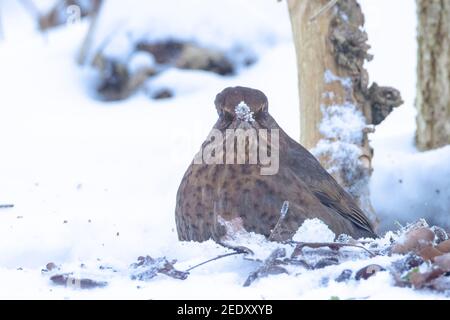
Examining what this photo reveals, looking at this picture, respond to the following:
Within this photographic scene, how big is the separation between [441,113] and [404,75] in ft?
6.70

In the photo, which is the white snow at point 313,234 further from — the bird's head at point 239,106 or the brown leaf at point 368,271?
the bird's head at point 239,106

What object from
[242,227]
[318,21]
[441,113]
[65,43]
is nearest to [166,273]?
[242,227]

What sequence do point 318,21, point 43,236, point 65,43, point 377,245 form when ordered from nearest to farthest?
point 377,245 → point 43,236 → point 318,21 → point 65,43

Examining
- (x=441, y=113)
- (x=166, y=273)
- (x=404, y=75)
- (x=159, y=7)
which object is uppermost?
(x=159, y=7)

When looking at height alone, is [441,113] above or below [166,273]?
above

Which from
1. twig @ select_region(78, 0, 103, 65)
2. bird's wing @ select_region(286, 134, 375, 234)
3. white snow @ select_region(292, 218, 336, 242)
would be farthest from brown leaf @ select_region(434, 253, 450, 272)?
twig @ select_region(78, 0, 103, 65)

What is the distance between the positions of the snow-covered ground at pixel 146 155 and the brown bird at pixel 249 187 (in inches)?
9.0

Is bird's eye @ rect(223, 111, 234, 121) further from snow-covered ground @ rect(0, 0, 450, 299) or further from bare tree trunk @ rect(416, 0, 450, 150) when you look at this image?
bare tree trunk @ rect(416, 0, 450, 150)

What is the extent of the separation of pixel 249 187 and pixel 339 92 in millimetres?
1210

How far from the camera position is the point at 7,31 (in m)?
10.7

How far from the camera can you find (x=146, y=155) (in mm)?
6430

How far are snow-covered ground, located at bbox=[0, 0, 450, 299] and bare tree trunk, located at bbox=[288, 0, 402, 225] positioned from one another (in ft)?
1.65

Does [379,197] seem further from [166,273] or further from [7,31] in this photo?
[7,31]

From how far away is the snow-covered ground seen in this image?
3346 mm
